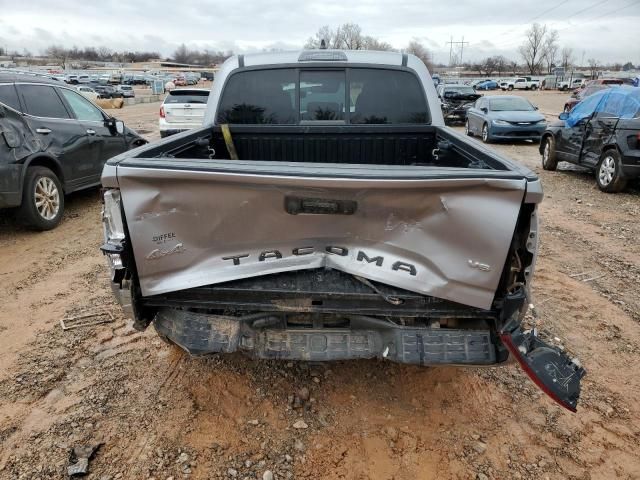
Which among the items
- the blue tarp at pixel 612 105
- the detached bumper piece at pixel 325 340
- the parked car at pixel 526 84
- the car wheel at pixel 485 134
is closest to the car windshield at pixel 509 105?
the car wheel at pixel 485 134

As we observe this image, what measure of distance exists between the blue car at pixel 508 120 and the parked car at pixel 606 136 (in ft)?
13.8

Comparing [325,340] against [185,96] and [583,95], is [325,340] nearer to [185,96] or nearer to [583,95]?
[185,96]

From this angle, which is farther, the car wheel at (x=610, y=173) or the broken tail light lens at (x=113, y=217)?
the car wheel at (x=610, y=173)

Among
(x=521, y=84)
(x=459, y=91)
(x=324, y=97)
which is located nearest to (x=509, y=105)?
(x=459, y=91)

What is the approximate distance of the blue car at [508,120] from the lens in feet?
47.9

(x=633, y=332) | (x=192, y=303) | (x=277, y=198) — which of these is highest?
(x=277, y=198)

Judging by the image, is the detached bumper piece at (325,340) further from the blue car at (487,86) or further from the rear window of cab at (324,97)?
the blue car at (487,86)

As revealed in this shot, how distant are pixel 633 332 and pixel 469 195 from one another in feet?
9.10

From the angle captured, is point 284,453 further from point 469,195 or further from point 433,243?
point 469,195

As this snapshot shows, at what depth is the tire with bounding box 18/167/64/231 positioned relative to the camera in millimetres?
6043

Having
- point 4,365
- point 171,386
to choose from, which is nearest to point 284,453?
point 171,386

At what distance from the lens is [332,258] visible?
2588 millimetres

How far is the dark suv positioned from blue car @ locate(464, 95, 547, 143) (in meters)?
11.2

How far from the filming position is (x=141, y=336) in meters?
3.90
